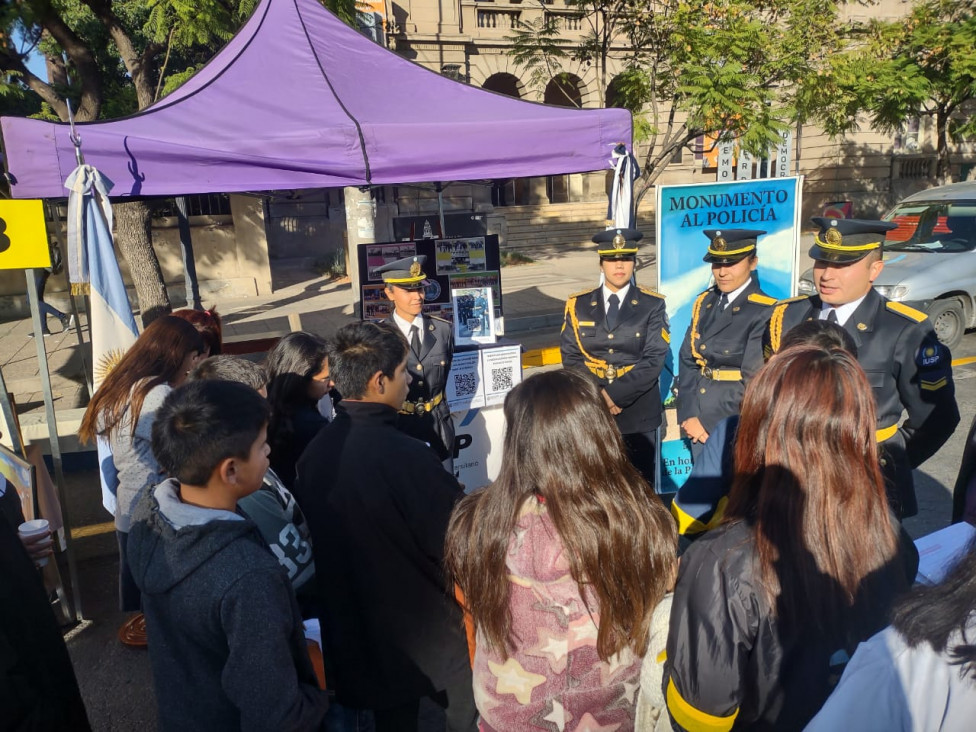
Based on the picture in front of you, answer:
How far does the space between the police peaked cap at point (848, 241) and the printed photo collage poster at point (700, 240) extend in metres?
1.61

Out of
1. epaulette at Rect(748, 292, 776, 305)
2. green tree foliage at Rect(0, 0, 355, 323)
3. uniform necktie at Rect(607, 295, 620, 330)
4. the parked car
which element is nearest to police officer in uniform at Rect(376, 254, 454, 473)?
uniform necktie at Rect(607, 295, 620, 330)

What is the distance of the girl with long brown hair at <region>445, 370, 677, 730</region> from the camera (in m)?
1.68

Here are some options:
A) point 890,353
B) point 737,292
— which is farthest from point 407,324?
point 890,353

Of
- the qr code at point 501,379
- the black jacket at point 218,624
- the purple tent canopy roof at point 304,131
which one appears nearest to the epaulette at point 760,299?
the purple tent canopy roof at point 304,131

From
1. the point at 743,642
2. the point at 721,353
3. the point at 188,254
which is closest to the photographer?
the point at 743,642

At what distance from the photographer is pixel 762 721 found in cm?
163

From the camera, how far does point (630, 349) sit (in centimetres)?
445

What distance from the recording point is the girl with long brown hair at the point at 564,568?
1.68m

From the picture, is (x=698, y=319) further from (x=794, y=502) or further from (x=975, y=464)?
(x=794, y=502)

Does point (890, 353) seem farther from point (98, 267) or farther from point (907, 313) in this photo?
point (98, 267)

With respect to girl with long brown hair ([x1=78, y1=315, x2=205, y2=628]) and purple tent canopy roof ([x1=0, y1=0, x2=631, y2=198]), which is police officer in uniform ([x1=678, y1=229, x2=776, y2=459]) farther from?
girl with long brown hair ([x1=78, y1=315, x2=205, y2=628])

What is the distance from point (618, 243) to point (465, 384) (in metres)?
1.60

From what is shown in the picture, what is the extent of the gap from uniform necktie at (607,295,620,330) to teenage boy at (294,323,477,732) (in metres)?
2.48

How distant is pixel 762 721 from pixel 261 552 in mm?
1264
